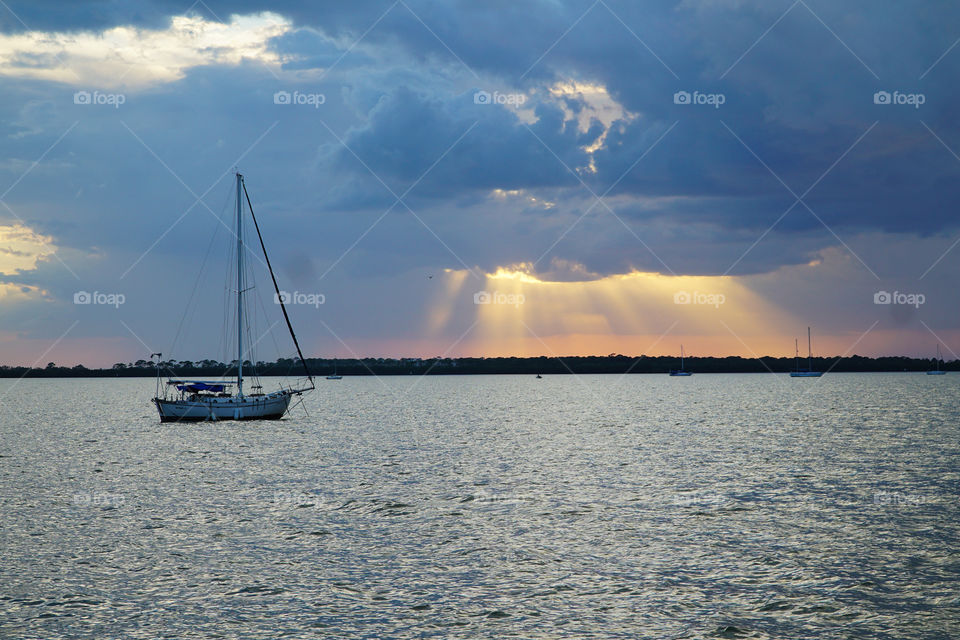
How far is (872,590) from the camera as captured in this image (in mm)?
23031

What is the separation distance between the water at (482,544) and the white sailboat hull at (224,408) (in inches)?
902

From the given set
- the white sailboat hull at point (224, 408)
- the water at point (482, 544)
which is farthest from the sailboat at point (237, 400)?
the water at point (482, 544)

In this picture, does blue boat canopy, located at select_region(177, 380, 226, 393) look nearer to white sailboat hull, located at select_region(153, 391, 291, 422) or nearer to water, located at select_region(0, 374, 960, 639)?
white sailboat hull, located at select_region(153, 391, 291, 422)

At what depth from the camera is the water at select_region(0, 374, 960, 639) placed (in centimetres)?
2056

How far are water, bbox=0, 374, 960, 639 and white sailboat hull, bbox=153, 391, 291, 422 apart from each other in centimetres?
2291

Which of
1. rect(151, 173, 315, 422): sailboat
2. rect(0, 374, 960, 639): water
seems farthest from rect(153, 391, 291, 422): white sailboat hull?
rect(0, 374, 960, 639): water

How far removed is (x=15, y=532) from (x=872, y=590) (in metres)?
31.4

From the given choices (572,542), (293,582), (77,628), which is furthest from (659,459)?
(77,628)

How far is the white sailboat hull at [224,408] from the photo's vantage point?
8712 centimetres

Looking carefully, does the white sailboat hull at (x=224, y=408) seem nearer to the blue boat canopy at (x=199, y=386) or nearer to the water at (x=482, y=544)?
the blue boat canopy at (x=199, y=386)

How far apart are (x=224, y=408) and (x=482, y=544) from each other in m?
64.2

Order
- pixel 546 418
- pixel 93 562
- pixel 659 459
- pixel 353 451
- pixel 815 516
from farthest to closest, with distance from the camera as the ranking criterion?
pixel 546 418, pixel 353 451, pixel 659 459, pixel 815 516, pixel 93 562

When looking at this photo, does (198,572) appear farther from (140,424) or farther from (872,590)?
(140,424)

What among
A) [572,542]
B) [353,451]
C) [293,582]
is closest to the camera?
[293,582]
